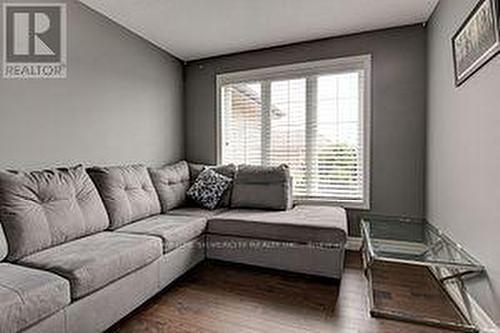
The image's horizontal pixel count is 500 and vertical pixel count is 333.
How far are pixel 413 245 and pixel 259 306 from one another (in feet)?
4.15

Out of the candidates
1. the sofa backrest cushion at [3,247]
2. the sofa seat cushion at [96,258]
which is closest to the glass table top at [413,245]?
the sofa seat cushion at [96,258]

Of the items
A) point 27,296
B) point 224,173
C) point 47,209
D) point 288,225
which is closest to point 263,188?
point 224,173

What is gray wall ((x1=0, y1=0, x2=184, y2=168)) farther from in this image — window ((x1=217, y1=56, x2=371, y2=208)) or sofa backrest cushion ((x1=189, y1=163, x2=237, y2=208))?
window ((x1=217, y1=56, x2=371, y2=208))

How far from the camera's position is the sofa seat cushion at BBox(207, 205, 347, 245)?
8.29 ft

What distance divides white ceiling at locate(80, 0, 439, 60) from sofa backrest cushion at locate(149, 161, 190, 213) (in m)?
1.53

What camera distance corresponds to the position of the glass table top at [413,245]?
1.99 meters

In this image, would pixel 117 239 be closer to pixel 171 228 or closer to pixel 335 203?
pixel 171 228

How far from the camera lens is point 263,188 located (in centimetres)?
332

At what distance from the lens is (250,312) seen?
2068 mm

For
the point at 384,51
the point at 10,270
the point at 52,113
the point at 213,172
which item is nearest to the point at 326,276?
→ the point at 213,172

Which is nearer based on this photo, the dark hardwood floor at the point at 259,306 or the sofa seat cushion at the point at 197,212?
the dark hardwood floor at the point at 259,306

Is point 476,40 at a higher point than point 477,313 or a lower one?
higher

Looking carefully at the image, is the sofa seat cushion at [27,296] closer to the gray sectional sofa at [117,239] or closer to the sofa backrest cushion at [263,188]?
the gray sectional sofa at [117,239]

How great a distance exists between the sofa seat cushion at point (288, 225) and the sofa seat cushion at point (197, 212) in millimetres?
135
